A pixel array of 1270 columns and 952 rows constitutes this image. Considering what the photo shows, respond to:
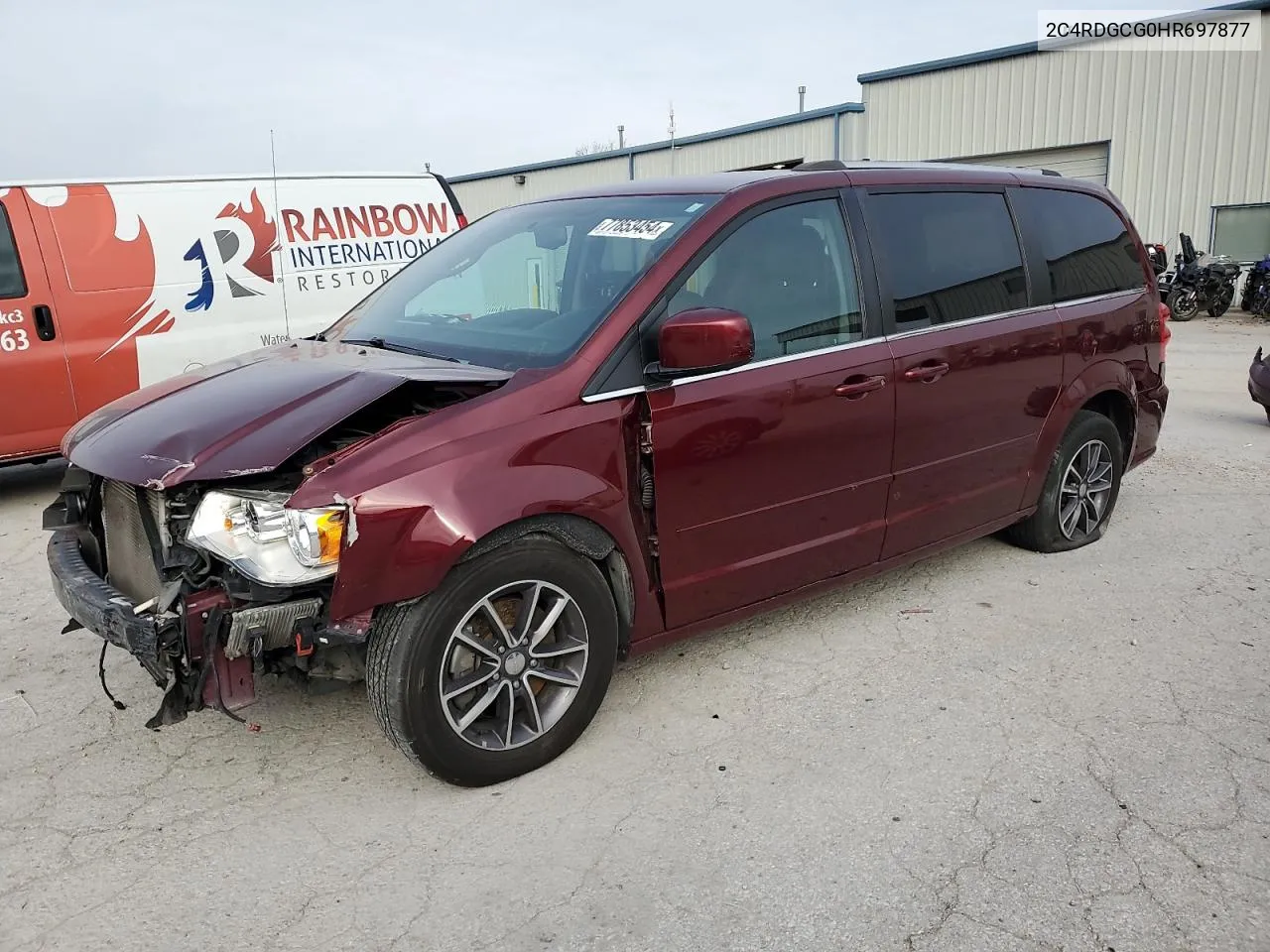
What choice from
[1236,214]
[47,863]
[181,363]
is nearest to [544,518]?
[47,863]

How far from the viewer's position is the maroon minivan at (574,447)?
2.87 meters

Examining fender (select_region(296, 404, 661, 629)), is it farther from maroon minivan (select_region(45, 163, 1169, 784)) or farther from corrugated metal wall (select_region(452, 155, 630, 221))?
corrugated metal wall (select_region(452, 155, 630, 221))

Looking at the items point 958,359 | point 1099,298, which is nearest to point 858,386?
point 958,359

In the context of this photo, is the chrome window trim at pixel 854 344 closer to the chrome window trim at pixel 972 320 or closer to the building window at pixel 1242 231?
the chrome window trim at pixel 972 320

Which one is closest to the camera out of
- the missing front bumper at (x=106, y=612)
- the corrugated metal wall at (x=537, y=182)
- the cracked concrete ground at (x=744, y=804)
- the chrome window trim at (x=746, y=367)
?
the cracked concrete ground at (x=744, y=804)

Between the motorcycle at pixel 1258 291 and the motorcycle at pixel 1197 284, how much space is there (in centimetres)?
27

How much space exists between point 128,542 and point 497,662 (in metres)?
1.32

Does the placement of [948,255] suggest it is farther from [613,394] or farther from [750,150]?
[750,150]

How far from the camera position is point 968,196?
4492 millimetres

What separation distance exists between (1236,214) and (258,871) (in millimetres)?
20219

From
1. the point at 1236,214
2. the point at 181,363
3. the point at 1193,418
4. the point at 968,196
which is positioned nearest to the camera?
the point at 968,196

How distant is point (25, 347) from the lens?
6.75 meters

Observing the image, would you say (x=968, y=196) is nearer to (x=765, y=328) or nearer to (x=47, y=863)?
(x=765, y=328)

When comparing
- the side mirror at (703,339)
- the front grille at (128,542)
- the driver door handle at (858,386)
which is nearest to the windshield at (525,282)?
the side mirror at (703,339)
